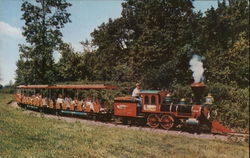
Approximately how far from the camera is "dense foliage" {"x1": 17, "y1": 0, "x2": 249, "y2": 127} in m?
10.8

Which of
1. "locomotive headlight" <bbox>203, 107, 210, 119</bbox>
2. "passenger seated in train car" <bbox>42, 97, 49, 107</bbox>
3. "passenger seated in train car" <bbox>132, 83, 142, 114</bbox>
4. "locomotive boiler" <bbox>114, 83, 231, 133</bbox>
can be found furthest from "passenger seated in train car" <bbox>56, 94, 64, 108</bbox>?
"locomotive headlight" <bbox>203, 107, 210, 119</bbox>

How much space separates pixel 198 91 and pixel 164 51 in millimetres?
8404

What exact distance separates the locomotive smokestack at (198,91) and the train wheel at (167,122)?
5.33 ft

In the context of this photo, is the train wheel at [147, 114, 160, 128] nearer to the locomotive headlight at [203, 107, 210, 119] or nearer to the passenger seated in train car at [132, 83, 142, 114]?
the passenger seated in train car at [132, 83, 142, 114]

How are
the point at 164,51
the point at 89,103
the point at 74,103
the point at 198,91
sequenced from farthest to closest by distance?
the point at 164,51, the point at 74,103, the point at 89,103, the point at 198,91

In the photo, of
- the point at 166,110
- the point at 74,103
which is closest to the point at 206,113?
the point at 166,110

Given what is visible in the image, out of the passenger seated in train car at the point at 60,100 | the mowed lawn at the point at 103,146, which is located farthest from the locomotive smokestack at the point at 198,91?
the passenger seated in train car at the point at 60,100

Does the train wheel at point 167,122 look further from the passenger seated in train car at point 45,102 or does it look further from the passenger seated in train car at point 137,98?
the passenger seated in train car at point 45,102

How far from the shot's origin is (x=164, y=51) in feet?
→ 62.7

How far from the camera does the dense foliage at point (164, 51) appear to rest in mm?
10836

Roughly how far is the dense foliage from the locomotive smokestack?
2.34ft

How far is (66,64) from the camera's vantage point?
2328cm

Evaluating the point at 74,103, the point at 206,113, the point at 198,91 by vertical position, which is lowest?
the point at 206,113

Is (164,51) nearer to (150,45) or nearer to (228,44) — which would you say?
(150,45)
